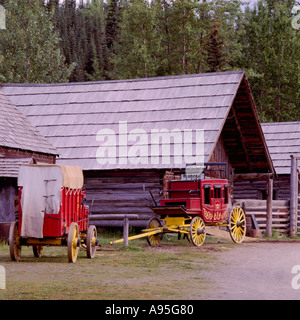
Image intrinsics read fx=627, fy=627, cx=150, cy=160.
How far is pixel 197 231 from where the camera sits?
55.9 feet

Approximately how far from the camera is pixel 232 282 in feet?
33.1

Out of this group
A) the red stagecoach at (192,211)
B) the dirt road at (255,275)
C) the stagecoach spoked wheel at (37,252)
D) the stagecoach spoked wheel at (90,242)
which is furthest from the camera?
the red stagecoach at (192,211)

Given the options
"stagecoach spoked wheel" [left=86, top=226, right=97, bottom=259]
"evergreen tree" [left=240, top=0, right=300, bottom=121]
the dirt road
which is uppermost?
"evergreen tree" [left=240, top=0, right=300, bottom=121]

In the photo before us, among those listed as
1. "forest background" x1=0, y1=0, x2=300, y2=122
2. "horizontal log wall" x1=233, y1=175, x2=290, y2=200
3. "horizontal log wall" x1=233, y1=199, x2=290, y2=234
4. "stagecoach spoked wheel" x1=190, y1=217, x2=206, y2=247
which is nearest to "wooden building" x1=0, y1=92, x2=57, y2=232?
"stagecoach spoked wheel" x1=190, y1=217, x2=206, y2=247

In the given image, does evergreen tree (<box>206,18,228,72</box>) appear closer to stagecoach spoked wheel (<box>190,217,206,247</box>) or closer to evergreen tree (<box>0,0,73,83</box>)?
evergreen tree (<box>0,0,73,83</box>)

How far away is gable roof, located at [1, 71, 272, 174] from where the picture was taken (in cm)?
2222

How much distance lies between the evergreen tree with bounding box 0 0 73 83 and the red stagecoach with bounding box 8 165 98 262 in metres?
32.7

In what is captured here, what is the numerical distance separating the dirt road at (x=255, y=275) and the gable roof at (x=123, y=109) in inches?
216

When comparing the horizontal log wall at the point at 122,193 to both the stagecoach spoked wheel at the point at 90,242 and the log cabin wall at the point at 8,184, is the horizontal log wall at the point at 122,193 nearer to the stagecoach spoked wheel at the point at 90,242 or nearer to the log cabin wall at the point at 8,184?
the log cabin wall at the point at 8,184

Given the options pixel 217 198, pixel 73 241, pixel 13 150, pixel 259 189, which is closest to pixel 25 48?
pixel 259 189

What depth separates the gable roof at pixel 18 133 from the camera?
2150 cm

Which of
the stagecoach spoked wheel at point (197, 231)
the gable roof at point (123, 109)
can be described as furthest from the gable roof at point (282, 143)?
the stagecoach spoked wheel at point (197, 231)

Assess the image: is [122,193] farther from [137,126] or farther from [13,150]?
[13,150]
